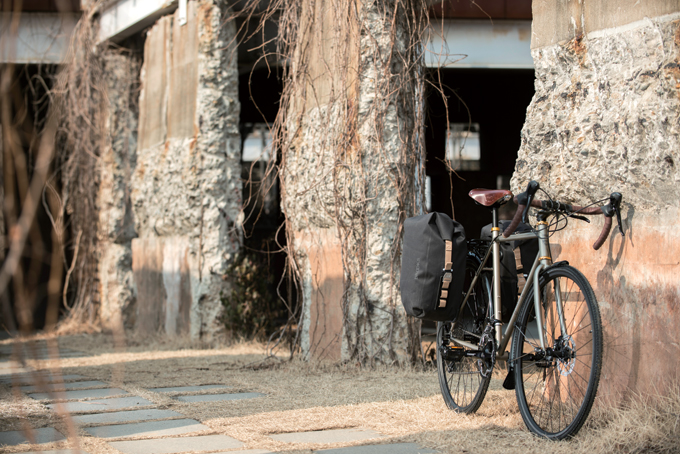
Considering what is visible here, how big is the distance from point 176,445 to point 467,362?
1443 millimetres

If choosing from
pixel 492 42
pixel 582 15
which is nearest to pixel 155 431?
pixel 582 15

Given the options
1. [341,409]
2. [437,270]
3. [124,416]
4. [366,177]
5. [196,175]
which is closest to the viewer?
[437,270]

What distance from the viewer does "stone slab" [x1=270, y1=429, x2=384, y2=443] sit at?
8.99 feet

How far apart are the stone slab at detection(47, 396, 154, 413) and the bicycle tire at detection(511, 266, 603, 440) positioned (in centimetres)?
193

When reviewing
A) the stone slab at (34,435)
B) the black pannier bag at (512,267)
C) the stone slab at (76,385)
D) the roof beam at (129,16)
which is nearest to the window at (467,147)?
the roof beam at (129,16)

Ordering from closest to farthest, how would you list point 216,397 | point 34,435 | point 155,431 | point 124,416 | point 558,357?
1. point 558,357
2. point 34,435
3. point 155,431
4. point 124,416
5. point 216,397

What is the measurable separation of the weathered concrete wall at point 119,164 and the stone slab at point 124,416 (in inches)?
177

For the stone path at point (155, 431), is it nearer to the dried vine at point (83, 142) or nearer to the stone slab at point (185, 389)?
the stone slab at point (185, 389)

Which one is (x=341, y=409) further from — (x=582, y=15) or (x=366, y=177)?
(x=582, y=15)

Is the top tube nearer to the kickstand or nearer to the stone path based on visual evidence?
the kickstand

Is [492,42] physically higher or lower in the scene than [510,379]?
higher

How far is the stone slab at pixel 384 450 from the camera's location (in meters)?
2.54

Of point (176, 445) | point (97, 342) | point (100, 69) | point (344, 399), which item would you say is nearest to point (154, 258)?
point (97, 342)

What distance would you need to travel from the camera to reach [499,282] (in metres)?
2.96
